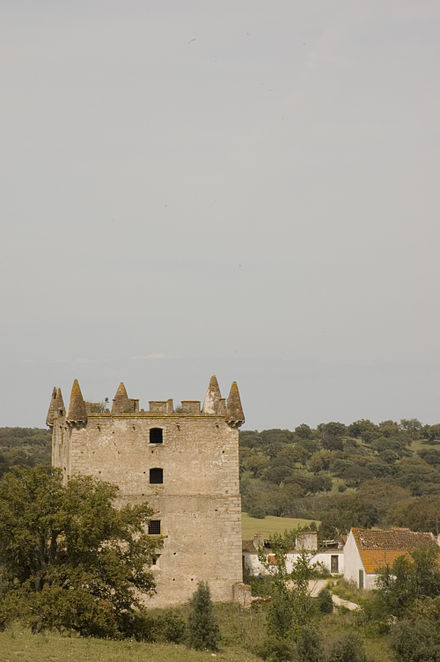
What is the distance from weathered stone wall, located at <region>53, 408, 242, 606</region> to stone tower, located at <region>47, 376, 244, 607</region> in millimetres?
45

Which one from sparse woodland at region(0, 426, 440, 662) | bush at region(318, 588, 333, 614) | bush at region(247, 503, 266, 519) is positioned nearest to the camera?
sparse woodland at region(0, 426, 440, 662)

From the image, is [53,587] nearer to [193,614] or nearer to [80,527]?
[80,527]

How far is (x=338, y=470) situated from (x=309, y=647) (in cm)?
10369

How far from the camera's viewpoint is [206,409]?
Result: 4500 centimetres

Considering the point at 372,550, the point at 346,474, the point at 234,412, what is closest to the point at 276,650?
the point at 234,412

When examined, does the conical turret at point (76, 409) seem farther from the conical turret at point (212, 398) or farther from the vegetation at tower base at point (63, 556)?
the vegetation at tower base at point (63, 556)

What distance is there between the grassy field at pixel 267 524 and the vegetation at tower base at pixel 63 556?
44.1 metres

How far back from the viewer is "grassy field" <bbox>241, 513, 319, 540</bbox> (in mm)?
80312

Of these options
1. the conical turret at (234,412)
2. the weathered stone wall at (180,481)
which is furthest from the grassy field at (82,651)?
the conical turret at (234,412)

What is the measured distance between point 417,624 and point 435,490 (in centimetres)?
7889

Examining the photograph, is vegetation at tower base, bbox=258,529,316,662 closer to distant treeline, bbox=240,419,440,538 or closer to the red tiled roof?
the red tiled roof

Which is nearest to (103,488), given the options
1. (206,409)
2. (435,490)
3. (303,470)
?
(206,409)

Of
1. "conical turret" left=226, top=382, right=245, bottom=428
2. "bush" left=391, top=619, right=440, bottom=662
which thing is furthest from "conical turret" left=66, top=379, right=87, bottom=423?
"bush" left=391, top=619, right=440, bottom=662

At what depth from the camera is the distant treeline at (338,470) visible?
286 ft
